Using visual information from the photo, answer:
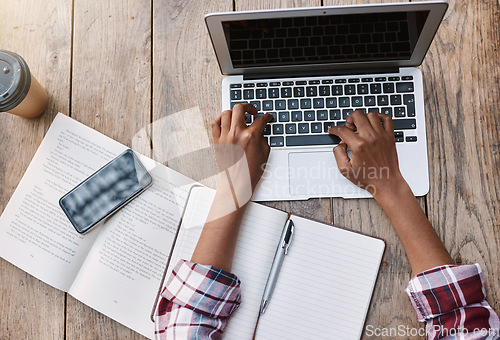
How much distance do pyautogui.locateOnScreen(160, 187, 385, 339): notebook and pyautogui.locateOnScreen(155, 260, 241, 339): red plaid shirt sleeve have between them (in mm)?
29

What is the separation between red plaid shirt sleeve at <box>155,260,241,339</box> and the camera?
0.64 meters

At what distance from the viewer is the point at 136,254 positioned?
723 mm

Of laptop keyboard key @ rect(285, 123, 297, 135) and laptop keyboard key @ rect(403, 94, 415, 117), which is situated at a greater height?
laptop keyboard key @ rect(403, 94, 415, 117)

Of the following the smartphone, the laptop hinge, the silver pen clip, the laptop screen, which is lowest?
the silver pen clip

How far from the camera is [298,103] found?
2.33 ft

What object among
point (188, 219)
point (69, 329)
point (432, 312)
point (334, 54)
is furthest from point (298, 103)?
point (69, 329)

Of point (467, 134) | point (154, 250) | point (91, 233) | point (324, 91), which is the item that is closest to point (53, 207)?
point (91, 233)

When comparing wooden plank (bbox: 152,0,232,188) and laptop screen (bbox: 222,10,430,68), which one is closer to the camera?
laptop screen (bbox: 222,10,430,68)

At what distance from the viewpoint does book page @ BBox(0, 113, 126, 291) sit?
73cm

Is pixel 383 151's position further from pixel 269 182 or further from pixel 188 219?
pixel 188 219

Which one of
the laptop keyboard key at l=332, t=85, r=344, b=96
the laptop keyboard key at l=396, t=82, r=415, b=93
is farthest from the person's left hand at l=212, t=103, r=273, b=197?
the laptop keyboard key at l=396, t=82, r=415, b=93

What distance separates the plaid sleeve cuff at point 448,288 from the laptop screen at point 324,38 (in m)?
0.34

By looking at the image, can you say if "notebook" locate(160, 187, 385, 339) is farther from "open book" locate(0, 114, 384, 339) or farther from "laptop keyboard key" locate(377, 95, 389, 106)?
"laptop keyboard key" locate(377, 95, 389, 106)

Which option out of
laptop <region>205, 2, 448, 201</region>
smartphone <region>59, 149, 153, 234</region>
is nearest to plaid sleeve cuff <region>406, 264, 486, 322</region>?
laptop <region>205, 2, 448, 201</region>
